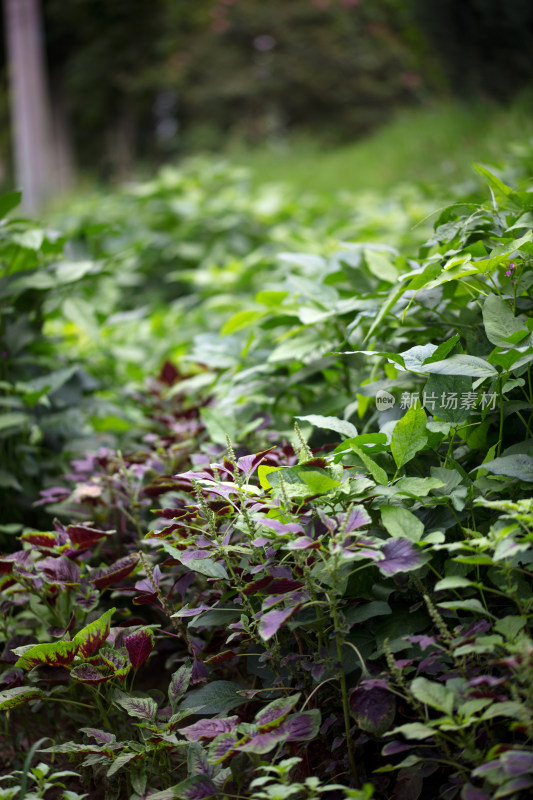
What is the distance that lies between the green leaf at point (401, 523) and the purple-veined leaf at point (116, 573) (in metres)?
0.55

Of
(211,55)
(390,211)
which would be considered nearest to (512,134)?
(390,211)

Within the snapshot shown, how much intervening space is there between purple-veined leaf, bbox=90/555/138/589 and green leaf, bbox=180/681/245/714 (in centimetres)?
28

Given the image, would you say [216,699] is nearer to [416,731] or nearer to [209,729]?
[209,729]

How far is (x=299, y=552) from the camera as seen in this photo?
104 centimetres

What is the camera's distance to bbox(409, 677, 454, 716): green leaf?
2.90ft

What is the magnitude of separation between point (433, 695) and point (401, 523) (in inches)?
10.5

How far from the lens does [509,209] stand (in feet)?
4.91

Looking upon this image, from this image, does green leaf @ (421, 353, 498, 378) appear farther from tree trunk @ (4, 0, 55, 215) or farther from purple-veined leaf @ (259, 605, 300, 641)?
tree trunk @ (4, 0, 55, 215)

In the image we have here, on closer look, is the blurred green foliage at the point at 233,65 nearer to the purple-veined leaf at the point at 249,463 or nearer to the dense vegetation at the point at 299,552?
the dense vegetation at the point at 299,552

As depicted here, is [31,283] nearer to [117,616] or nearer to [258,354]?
[258,354]

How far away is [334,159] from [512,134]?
340cm

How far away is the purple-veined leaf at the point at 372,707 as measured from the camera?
95 cm

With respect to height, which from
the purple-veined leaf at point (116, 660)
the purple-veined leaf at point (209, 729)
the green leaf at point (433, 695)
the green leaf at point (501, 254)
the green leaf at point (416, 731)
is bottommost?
the purple-veined leaf at point (209, 729)

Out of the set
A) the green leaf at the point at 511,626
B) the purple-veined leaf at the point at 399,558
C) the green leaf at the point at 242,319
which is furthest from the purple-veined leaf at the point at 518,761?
the green leaf at the point at 242,319
